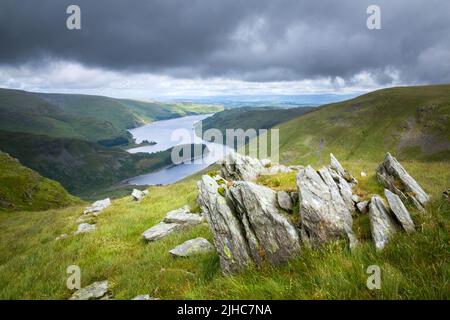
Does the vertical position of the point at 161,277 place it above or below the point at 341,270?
below

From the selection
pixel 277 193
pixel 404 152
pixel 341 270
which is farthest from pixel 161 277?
pixel 404 152

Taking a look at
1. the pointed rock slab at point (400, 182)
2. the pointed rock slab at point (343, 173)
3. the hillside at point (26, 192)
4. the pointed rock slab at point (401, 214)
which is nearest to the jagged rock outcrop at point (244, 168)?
the pointed rock slab at point (343, 173)

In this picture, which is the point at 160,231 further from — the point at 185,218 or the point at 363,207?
the point at 363,207

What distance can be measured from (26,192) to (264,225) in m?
120

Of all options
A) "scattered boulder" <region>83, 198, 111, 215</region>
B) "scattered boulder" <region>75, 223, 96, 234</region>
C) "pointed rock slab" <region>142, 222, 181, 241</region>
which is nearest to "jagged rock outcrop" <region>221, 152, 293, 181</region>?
"pointed rock slab" <region>142, 222, 181, 241</region>

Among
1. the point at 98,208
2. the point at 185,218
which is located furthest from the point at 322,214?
the point at 98,208

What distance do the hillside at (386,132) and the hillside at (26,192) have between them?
11957 cm

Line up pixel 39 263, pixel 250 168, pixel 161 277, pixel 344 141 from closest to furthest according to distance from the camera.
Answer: pixel 161 277 < pixel 39 263 < pixel 250 168 < pixel 344 141

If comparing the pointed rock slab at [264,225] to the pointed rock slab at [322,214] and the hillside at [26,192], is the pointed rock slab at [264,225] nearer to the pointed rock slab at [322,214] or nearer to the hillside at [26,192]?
the pointed rock slab at [322,214]

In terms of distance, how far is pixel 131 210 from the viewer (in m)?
20.7

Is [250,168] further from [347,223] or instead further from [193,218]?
[347,223]

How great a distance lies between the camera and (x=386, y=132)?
154750mm
